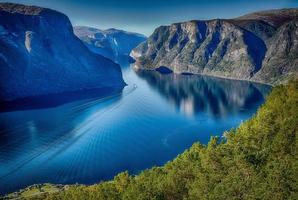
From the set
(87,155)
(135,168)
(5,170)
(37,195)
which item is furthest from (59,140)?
(37,195)

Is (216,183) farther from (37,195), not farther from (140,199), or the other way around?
(37,195)

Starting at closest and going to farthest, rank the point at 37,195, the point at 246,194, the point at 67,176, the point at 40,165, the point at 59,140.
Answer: the point at 246,194 → the point at 37,195 → the point at 67,176 → the point at 40,165 → the point at 59,140

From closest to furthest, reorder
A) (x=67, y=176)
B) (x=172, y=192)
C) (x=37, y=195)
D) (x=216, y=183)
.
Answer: (x=216, y=183) → (x=172, y=192) → (x=37, y=195) → (x=67, y=176)

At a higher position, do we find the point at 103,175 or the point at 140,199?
the point at 140,199

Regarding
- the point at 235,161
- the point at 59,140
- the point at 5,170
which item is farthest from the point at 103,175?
the point at 235,161

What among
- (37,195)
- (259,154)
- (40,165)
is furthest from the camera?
(40,165)

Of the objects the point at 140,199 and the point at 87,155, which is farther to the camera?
the point at 87,155

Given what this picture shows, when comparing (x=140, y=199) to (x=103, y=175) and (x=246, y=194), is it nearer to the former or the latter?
(x=246, y=194)

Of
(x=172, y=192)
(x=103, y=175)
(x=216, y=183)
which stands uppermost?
(x=216, y=183)

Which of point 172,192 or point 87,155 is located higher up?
point 172,192
